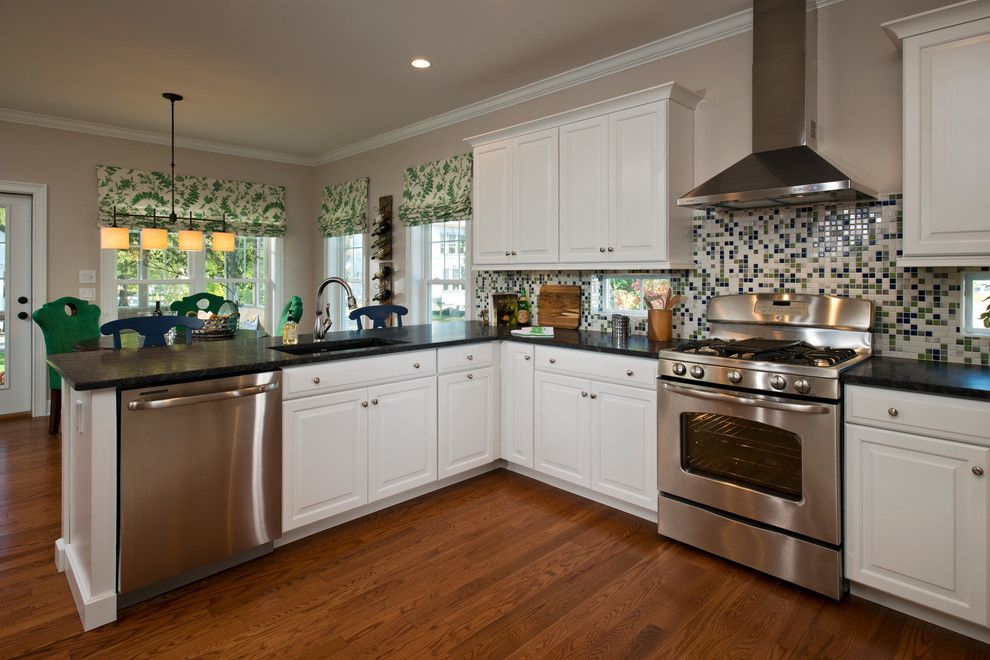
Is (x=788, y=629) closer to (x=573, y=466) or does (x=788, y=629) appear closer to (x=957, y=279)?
(x=573, y=466)

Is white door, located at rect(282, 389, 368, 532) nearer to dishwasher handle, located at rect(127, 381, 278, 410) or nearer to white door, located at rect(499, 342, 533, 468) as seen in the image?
dishwasher handle, located at rect(127, 381, 278, 410)

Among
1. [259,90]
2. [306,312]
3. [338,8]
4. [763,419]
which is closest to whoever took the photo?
[763,419]

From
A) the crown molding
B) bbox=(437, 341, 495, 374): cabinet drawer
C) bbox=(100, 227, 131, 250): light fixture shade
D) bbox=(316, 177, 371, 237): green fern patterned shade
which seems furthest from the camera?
bbox=(316, 177, 371, 237): green fern patterned shade

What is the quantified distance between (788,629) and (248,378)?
229 cm

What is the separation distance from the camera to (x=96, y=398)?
6.60ft

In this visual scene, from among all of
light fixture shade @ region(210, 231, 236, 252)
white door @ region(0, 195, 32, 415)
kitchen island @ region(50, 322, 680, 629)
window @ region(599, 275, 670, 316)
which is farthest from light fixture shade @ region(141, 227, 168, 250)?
window @ region(599, 275, 670, 316)

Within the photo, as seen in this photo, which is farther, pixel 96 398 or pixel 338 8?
pixel 338 8

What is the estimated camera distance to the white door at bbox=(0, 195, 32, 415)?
493cm

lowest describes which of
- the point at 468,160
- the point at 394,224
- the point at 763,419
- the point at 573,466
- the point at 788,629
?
the point at 788,629

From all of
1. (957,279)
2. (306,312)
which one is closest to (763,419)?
(957,279)

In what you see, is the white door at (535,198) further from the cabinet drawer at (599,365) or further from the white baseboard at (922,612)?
the white baseboard at (922,612)

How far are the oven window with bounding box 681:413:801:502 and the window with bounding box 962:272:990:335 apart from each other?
938 mm

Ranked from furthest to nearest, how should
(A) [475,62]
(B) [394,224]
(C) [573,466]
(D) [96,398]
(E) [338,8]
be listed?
(B) [394,224], (A) [475,62], (C) [573,466], (E) [338,8], (D) [96,398]

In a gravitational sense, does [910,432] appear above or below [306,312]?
below
